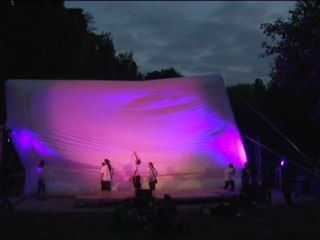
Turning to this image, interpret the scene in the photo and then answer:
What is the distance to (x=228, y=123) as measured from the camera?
2422cm

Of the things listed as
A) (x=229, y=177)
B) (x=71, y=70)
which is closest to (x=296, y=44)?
(x=229, y=177)

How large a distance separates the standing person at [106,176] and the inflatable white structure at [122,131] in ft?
3.10

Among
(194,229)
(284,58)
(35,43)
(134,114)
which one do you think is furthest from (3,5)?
(194,229)

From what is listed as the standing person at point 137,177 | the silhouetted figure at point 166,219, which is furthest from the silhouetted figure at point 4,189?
the silhouetted figure at point 166,219

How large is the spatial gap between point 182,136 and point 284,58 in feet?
21.8

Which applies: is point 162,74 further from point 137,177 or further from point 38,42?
point 137,177

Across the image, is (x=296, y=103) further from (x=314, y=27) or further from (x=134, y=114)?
(x=134, y=114)

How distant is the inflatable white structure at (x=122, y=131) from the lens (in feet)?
74.7

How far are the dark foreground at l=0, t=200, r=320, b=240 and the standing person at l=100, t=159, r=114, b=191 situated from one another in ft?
12.6

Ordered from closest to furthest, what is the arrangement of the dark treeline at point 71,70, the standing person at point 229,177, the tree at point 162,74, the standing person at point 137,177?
1. the standing person at point 137,177
2. the standing person at point 229,177
3. the dark treeline at point 71,70
4. the tree at point 162,74

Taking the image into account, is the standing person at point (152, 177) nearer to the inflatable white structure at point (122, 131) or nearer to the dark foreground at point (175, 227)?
the inflatable white structure at point (122, 131)

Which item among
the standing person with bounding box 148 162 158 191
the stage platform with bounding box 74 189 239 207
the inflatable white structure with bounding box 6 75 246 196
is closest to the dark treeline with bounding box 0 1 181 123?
the inflatable white structure with bounding box 6 75 246 196

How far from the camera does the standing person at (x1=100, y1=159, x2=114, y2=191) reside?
69.4 feet

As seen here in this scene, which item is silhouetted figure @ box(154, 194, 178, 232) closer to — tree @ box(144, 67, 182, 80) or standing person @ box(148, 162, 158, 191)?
standing person @ box(148, 162, 158, 191)
